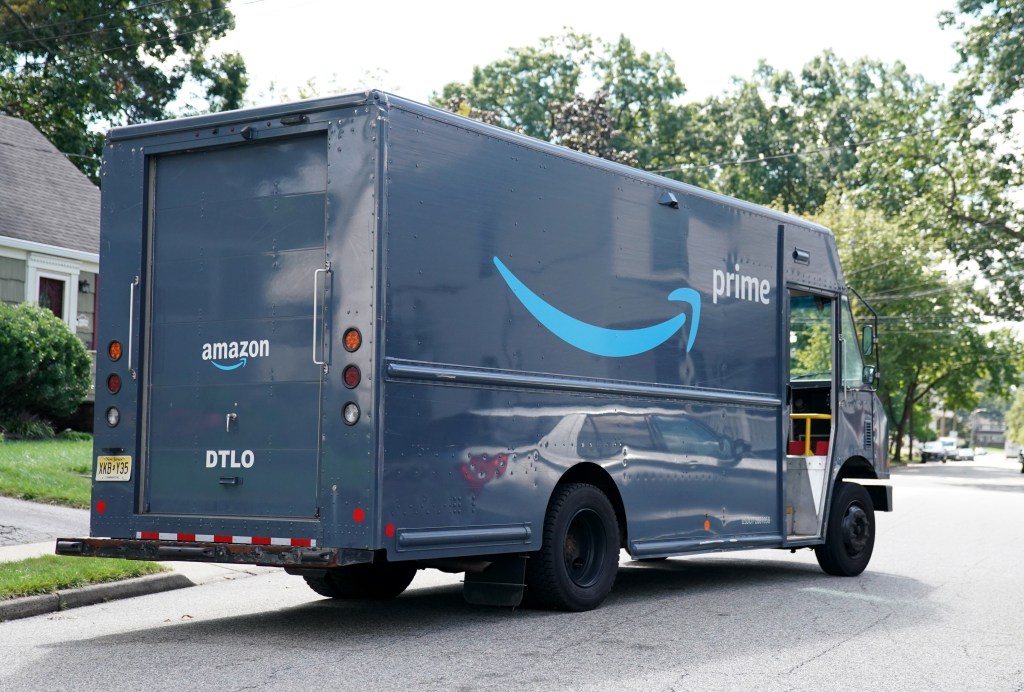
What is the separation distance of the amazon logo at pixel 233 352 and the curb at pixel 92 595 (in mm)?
2563

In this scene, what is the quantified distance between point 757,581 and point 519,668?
5237 millimetres

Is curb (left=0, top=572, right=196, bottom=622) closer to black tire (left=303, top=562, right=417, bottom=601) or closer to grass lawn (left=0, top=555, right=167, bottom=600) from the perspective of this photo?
grass lawn (left=0, top=555, right=167, bottom=600)

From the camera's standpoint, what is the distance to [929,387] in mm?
72812

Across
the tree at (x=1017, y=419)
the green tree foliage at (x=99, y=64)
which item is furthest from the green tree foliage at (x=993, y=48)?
the tree at (x=1017, y=419)

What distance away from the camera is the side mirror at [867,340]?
12523 millimetres

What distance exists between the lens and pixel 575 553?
9.27m

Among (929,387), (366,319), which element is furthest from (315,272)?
(929,387)

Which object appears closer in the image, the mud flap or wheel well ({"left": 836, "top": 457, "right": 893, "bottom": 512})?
the mud flap

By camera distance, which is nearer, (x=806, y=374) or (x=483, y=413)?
(x=483, y=413)

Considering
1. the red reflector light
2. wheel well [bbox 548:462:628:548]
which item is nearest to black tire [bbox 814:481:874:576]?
wheel well [bbox 548:462:628:548]

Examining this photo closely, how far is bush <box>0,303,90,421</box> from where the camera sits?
21422 millimetres

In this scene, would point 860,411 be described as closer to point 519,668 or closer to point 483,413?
point 483,413

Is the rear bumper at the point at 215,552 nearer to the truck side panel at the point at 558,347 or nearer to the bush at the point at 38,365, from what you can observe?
the truck side panel at the point at 558,347

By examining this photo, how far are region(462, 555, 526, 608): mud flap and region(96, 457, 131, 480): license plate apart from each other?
2.52 metres
